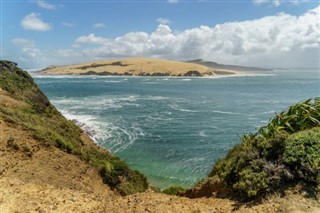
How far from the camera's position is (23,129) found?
46.7 ft

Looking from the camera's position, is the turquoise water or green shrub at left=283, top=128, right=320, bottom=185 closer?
green shrub at left=283, top=128, right=320, bottom=185

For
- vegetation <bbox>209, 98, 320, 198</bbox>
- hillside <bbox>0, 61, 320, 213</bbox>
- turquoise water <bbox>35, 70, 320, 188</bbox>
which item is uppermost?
vegetation <bbox>209, 98, 320, 198</bbox>

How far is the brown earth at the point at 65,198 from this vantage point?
684 centimetres

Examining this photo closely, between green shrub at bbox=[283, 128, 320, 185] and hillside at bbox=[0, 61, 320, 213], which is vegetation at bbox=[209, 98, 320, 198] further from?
hillside at bbox=[0, 61, 320, 213]

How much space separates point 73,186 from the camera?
10.5 metres

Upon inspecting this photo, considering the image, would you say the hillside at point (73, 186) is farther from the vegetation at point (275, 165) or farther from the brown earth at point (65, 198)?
the vegetation at point (275, 165)

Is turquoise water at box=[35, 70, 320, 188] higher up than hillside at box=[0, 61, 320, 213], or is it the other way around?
hillside at box=[0, 61, 320, 213]

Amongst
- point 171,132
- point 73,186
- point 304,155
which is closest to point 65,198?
point 73,186

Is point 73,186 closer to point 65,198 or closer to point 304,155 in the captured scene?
point 65,198

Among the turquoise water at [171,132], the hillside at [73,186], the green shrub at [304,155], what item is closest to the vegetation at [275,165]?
the green shrub at [304,155]

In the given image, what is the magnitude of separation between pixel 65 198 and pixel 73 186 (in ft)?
8.29

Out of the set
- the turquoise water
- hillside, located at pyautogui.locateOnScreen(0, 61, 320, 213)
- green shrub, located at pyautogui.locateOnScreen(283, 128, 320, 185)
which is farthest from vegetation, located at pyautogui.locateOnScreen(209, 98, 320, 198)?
the turquoise water

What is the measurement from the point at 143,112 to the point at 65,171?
37.5m

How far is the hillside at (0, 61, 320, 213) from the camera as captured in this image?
7.10 m
